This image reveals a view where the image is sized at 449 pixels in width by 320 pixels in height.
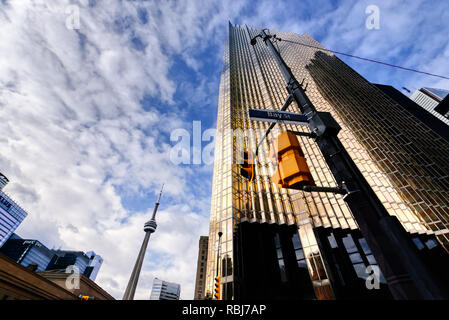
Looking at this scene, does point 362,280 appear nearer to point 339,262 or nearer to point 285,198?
point 339,262

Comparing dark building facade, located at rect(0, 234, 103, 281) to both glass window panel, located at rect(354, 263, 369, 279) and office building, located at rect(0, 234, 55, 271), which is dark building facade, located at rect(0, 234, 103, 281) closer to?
office building, located at rect(0, 234, 55, 271)

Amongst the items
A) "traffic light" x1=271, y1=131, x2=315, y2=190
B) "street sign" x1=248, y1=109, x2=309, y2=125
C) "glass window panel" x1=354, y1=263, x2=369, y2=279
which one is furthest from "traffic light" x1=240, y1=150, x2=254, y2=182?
"glass window panel" x1=354, y1=263, x2=369, y2=279

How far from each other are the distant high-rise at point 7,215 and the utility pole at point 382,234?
644ft

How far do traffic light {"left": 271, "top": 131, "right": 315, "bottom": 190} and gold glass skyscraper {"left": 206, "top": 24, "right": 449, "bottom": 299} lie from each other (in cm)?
1388

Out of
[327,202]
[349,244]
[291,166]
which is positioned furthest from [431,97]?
[291,166]

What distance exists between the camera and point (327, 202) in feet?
89.1

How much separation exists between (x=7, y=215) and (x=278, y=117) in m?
204

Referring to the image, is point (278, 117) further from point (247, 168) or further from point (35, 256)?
point (35, 256)

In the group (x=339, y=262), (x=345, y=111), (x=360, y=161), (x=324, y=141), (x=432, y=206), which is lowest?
(x=324, y=141)

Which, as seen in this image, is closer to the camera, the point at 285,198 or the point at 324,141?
the point at 324,141

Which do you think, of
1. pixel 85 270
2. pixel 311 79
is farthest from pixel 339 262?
A: pixel 85 270

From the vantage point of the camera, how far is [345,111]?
37.6m

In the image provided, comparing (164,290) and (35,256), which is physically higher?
(35,256)

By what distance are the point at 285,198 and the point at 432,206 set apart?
18.4 meters
